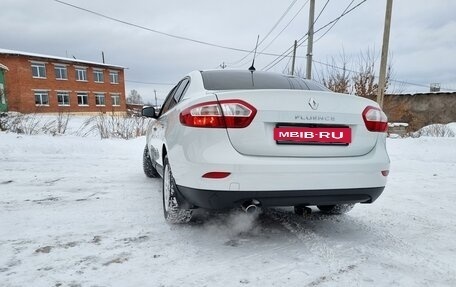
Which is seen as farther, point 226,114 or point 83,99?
point 83,99

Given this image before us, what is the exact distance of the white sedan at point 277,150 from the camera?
2.10m

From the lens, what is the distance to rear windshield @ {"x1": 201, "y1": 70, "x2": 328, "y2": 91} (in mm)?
2787

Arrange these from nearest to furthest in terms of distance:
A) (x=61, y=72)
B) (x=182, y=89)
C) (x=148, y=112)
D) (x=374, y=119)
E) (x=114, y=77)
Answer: (x=374, y=119)
(x=182, y=89)
(x=148, y=112)
(x=61, y=72)
(x=114, y=77)

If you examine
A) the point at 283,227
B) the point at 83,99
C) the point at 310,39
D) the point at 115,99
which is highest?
the point at 310,39

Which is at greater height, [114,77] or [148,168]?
[114,77]

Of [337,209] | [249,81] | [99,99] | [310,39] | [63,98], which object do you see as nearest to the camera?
[249,81]

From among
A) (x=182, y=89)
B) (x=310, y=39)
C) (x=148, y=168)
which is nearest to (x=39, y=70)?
(x=310, y=39)

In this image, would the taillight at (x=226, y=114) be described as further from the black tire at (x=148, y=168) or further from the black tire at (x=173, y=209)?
the black tire at (x=148, y=168)

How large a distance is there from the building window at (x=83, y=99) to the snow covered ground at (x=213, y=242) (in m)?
37.5

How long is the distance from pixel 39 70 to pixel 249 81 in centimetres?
3889

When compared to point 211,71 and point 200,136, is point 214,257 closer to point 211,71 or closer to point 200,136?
point 200,136

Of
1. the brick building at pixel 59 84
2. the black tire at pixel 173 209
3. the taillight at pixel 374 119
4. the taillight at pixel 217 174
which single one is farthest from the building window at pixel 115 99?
the taillight at pixel 374 119

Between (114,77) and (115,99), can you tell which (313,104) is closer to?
(115,99)

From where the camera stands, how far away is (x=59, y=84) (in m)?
36.1
